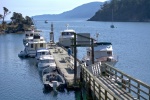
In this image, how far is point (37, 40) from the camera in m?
68.9

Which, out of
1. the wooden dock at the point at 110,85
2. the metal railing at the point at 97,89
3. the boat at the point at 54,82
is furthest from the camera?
the boat at the point at 54,82

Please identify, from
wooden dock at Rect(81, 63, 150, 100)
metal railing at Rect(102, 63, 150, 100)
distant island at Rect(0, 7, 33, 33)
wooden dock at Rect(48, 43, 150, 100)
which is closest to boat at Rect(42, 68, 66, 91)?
wooden dock at Rect(48, 43, 150, 100)

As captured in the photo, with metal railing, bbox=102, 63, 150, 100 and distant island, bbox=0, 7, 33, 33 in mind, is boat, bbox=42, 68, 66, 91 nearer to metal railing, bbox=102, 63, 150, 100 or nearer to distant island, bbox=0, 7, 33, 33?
metal railing, bbox=102, 63, 150, 100

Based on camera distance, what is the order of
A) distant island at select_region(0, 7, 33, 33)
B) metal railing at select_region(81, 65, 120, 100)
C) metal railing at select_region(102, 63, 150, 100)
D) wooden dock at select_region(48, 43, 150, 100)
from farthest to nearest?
distant island at select_region(0, 7, 33, 33), wooden dock at select_region(48, 43, 150, 100), metal railing at select_region(81, 65, 120, 100), metal railing at select_region(102, 63, 150, 100)

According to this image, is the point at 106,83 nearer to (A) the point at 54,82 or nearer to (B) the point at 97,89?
(B) the point at 97,89

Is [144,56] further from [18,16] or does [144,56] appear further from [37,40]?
[18,16]

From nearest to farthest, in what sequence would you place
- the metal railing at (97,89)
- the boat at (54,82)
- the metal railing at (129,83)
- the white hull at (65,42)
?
the metal railing at (129,83) → the metal railing at (97,89) → the boat at (54,82) → the white hull at (65,42)

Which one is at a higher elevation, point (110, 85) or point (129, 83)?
point (129, 83)

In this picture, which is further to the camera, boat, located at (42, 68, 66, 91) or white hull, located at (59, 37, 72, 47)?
white hull, located at (59, 37, 72, 47)

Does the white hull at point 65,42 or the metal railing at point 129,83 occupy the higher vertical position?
the metal railing at point 129,83

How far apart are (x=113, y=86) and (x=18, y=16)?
135 meters

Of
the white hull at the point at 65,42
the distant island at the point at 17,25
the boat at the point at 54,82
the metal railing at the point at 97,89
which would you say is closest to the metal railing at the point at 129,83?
the metal railing at the point at 97,89

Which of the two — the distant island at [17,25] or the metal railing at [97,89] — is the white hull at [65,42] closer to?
the metal railing at [97,89]

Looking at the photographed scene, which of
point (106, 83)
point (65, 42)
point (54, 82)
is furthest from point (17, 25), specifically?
point (106, 83)
